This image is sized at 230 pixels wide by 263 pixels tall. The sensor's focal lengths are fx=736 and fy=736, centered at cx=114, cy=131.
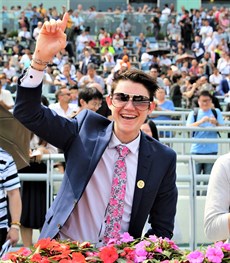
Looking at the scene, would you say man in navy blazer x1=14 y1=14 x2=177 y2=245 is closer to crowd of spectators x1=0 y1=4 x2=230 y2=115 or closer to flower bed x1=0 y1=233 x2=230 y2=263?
flower bed x1=0 y1=233 x2=230 y2=263

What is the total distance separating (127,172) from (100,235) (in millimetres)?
345

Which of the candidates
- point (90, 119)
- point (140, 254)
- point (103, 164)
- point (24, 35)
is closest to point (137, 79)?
point (90, 119)

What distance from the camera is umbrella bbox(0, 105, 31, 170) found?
5.38m

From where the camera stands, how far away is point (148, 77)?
3.74 m

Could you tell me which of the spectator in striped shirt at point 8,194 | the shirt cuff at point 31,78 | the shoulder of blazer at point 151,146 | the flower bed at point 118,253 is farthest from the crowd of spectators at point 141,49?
the flower bed at point 118,253

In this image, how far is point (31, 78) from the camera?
344 centimetres

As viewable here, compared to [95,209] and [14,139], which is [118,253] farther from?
[14,139]

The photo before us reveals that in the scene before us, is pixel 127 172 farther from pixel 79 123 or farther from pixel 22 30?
pixel 22 30

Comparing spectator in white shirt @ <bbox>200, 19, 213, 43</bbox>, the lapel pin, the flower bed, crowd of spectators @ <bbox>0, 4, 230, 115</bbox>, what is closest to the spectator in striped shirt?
the lapel pin

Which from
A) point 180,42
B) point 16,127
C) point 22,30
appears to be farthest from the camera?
point 180,42

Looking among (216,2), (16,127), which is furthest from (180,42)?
(16,127)

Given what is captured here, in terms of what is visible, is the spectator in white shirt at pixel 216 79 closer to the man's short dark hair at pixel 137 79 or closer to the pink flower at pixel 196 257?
the man's short dark hair at pixel 137 79

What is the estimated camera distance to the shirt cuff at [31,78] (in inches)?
135

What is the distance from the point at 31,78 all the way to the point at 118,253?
961 millimetres
